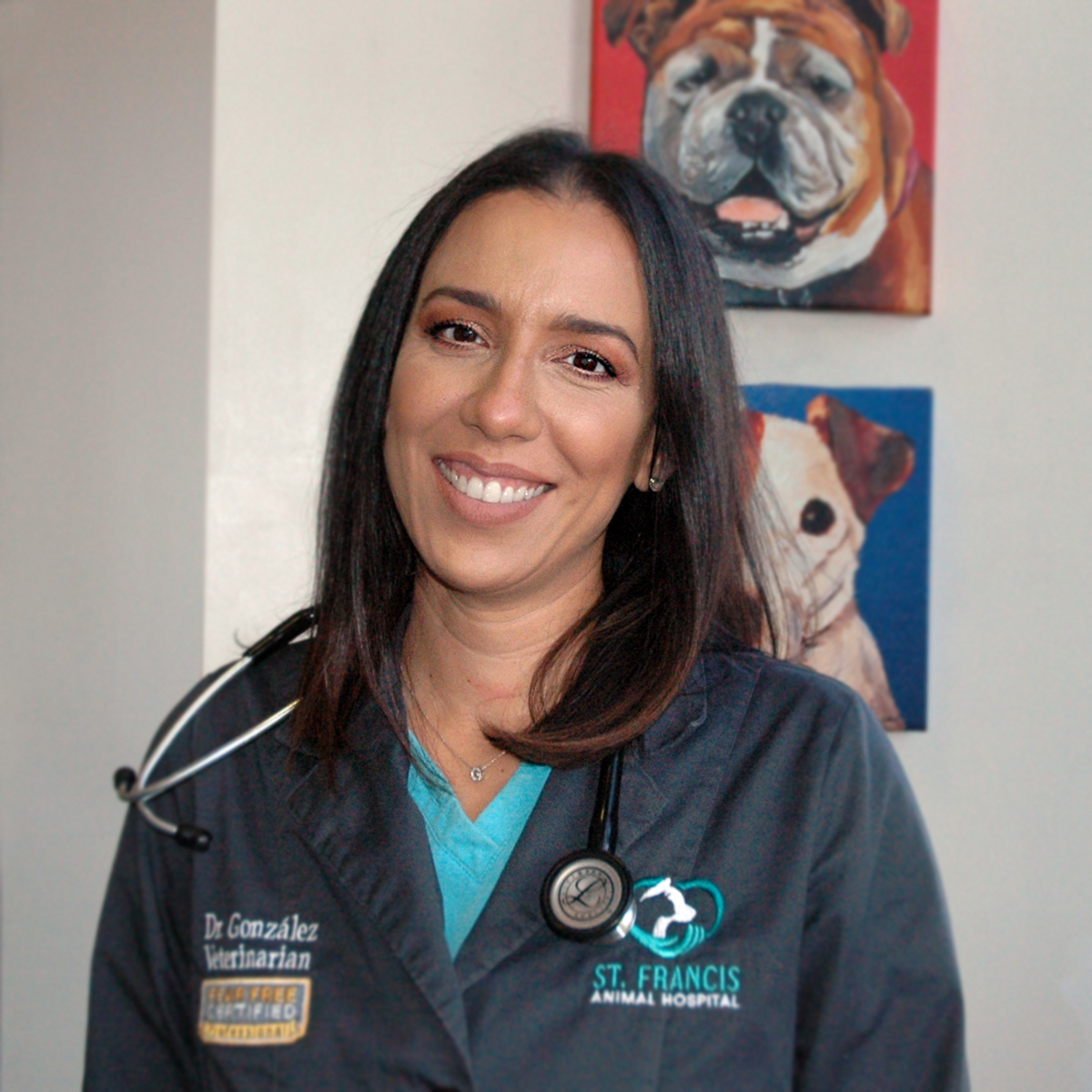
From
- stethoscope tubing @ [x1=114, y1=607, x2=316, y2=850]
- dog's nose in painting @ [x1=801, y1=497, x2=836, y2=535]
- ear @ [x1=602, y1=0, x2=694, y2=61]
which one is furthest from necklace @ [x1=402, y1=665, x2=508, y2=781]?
ear @ [x1=602, y1=0, x2=694, y2=61]

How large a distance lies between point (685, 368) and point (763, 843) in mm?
438

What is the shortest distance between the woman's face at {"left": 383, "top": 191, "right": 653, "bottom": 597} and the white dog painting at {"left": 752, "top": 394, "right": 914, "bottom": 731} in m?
0.55

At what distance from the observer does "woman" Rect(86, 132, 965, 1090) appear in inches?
36.1

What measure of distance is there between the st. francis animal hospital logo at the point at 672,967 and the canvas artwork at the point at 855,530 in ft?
2.27

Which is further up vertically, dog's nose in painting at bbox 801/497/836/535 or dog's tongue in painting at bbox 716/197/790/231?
dog's tongue in painting at bbox 716/197/790/231

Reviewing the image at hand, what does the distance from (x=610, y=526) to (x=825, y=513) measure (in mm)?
485

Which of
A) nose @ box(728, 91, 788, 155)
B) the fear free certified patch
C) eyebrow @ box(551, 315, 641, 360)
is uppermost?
nose @ box(728, 91, 788, 155)

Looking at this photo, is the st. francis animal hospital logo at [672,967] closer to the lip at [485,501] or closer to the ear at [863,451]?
the lip at [485,501]

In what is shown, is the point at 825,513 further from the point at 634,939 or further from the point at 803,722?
the point at 634,939

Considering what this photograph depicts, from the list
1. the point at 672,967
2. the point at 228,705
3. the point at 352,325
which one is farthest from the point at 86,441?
the point at 672,967

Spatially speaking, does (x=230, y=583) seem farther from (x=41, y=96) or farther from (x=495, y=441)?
(x=41, y=96)

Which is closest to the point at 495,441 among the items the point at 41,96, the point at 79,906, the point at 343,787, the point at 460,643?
the point at 460,643

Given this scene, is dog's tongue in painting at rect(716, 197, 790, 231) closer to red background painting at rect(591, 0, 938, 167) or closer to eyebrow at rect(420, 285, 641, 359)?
red background painting at rect(591, 0, 938, 167)

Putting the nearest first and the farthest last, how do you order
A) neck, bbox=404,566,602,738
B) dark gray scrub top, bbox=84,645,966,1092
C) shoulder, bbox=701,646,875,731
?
dark gray scrub top, bbox=84,645,966,1092
shoulder, bbox=701,646,875,731
neck, bbox=404,566,602,738
